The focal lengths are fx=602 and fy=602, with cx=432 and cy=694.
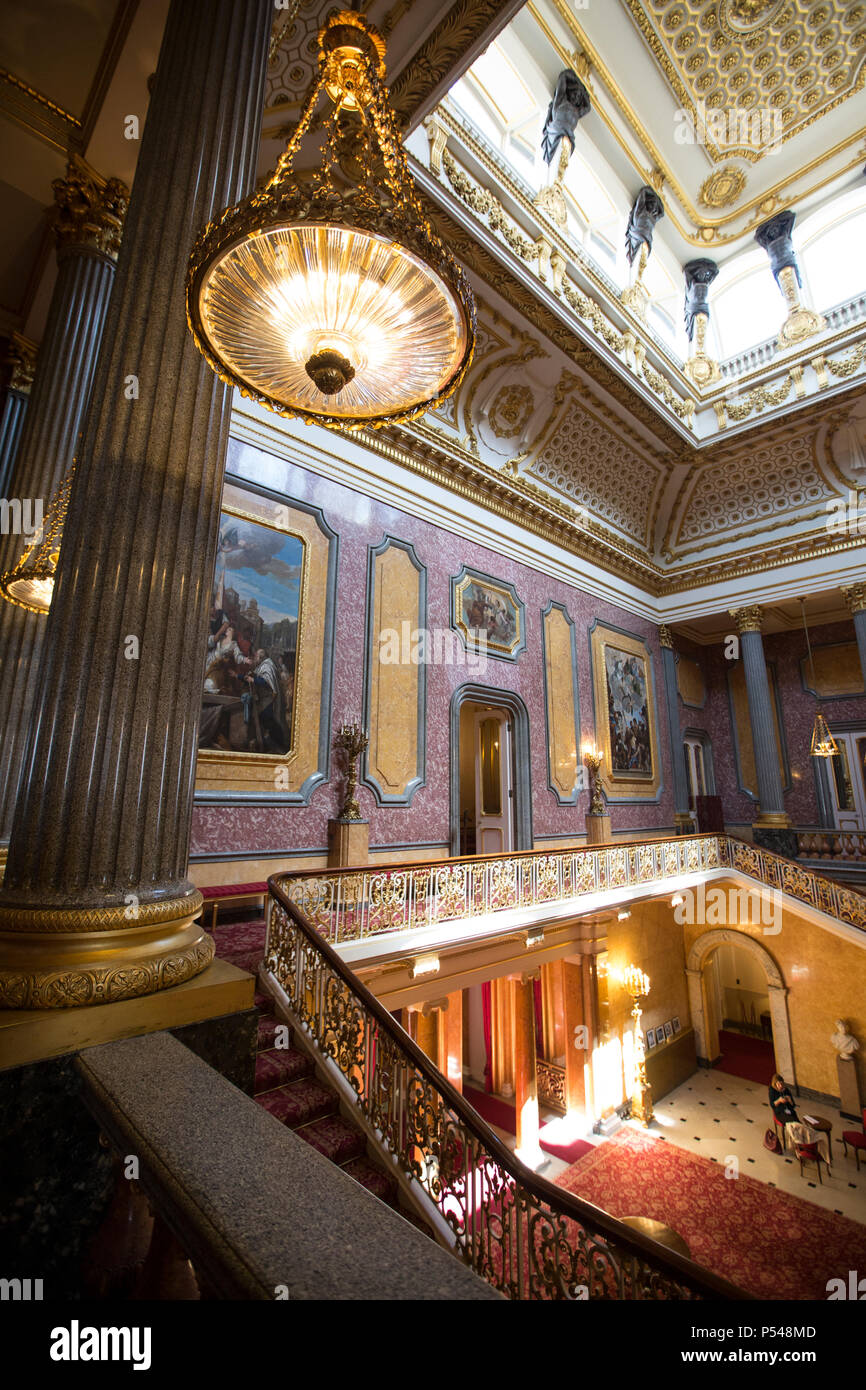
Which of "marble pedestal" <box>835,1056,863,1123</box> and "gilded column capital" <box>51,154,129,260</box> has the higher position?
"gilded column capital" <box>51,154,129,260</box>

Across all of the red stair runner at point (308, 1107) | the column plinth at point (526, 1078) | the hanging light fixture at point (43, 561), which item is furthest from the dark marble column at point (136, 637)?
the column plinth at point (526, 1078)

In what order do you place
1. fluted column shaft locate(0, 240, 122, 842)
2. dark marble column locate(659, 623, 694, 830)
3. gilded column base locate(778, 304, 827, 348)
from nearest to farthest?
1. fluted column shaft locate(0, 240, 122, 842)
2. gilded column base locate(778, 304, 827, 348)
3. dark marble column locate(659, 623, 694, 830)

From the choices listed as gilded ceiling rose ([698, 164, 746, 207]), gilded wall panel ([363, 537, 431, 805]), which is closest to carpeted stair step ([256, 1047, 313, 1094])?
gilded wall panel ([363, 537, 431, 805])

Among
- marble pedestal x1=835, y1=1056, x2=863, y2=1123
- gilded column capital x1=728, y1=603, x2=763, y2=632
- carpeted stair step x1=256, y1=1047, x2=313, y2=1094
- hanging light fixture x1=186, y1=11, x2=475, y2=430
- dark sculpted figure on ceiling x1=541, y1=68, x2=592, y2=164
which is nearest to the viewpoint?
hanging light fixture x1=186, y1=11, x2=475, y2=430

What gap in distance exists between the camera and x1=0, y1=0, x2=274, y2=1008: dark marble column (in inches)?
78.3

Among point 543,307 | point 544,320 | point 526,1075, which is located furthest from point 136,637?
point 544,320

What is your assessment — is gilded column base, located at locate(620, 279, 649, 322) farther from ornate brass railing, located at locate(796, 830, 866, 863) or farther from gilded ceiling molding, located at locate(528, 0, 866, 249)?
ornate brass railing, located at locate(796, 830, 866, 863)

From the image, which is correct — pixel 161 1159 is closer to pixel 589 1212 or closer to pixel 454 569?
pixel 589 1212

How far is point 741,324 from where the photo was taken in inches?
508

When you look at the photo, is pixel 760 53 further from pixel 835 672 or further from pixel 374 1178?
pixel 374 1178

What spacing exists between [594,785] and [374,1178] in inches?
333

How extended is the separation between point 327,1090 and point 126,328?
406cm

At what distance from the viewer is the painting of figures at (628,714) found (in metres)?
12.2

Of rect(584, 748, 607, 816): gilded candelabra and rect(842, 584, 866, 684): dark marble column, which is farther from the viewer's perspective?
rect(842, 584, 866, 684): dark marble column
